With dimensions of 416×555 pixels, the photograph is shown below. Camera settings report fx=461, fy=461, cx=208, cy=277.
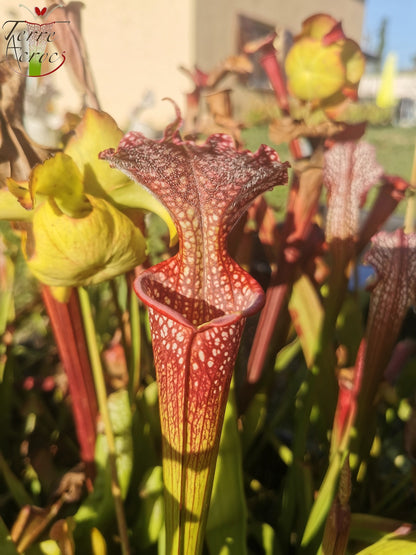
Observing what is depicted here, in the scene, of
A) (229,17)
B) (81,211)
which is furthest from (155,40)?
(229,17)

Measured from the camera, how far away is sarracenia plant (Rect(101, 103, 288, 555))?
1.03 feet

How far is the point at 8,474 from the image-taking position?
0.55 m

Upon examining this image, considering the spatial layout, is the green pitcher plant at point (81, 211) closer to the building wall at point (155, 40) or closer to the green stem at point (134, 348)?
the building wall at point (155, 40)

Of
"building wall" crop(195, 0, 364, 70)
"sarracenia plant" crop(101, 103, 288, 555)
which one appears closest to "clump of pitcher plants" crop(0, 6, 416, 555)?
"sarracenia plant" crop(101, 103, 288, 555)

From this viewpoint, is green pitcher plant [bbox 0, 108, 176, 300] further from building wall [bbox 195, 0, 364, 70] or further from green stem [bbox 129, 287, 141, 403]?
building wall [bbox 195, 0, 364, 70]

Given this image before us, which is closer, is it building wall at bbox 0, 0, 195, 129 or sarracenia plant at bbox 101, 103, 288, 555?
sarracenia plant at bbox 101, 103, 288, 555

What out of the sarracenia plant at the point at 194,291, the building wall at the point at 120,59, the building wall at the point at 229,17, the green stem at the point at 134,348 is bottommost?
the green stem at the point at 134,348

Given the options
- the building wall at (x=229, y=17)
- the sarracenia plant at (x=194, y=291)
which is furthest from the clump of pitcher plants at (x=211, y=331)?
the building wall at (x=229, y=17)

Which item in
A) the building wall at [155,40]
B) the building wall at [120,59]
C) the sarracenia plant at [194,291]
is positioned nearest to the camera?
the sarracenia plant at [194,291]

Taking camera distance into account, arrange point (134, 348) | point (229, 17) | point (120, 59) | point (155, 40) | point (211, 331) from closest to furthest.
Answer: point (211, 331) → point (134, 348) → point (120, 59) → point (155, 40) → point (229, 17)

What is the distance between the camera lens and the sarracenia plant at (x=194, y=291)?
31 centimetres

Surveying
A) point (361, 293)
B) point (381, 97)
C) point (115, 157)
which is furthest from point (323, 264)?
point (381, 97)

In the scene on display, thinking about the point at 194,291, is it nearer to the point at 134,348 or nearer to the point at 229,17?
the point at 134,348

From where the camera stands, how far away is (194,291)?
388mm
